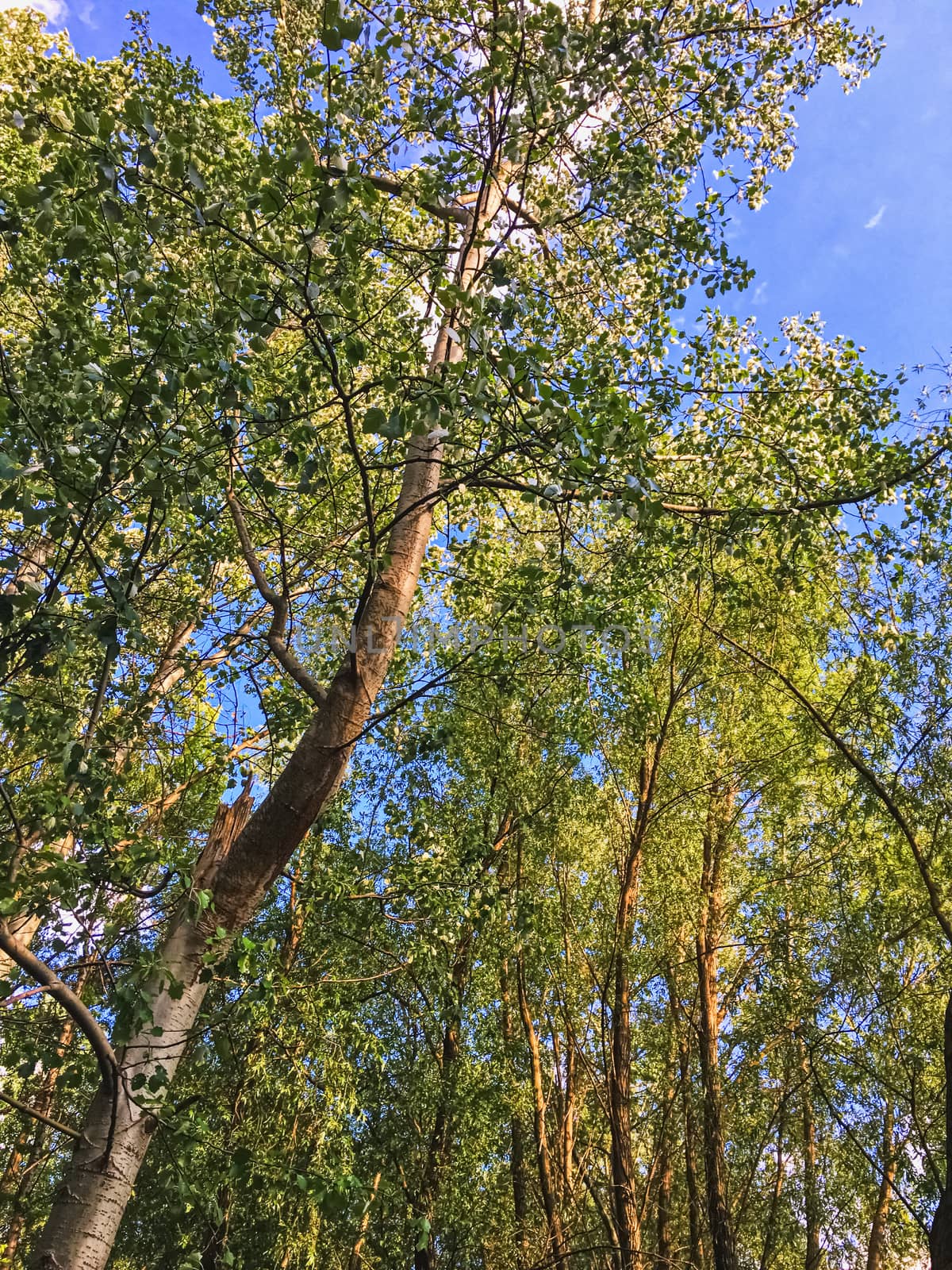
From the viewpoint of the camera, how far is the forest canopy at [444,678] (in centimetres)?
262

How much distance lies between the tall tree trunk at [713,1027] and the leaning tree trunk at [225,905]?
19.7 feet

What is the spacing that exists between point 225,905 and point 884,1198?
30.7 feet

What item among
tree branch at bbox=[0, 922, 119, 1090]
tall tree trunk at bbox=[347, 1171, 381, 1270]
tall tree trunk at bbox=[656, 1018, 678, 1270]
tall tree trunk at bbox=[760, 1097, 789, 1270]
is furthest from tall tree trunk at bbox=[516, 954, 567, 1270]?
tree branch at bbox=[0, 922, 119, 1090]

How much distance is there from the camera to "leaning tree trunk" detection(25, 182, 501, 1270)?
2609mm

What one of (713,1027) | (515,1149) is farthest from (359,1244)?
(713,1027)

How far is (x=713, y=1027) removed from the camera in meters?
9.44

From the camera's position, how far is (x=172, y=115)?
18.6 ft

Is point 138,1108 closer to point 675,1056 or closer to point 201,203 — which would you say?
point 201,203

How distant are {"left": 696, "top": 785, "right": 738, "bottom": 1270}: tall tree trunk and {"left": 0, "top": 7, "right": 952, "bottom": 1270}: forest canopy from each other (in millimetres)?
72

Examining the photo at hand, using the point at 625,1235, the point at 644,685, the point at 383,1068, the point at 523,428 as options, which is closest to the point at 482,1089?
the point at 383,1068

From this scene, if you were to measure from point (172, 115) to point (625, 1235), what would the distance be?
29.4 ft

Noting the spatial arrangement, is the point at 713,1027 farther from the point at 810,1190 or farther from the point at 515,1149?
the point at 515,1149

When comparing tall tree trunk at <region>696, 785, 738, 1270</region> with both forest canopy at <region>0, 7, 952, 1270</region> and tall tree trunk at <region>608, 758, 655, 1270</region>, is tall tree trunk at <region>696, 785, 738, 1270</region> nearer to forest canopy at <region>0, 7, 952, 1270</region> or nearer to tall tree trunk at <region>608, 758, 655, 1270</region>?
forest canopy at <region>0, 7, 952, 1270</region>

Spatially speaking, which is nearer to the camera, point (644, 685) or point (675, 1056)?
point (644, 685)
